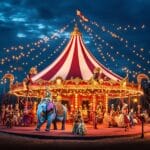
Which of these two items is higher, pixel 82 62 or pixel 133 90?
pixel 82 62

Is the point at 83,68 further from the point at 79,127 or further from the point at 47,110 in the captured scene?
the point at 79,127

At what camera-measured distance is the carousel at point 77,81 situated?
22.6m

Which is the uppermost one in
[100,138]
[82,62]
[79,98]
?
[82,62]

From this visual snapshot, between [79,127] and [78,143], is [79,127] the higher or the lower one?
the higher one

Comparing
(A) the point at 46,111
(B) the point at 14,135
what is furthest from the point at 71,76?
(B) the point at 14,135

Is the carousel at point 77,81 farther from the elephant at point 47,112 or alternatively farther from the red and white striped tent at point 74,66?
the elephant at point 47,112

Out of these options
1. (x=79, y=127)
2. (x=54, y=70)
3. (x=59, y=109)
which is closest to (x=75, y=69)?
(x=54, y=70)

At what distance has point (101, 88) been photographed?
22734 millimetres

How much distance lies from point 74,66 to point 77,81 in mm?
2194

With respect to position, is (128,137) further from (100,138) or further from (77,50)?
(77,50)

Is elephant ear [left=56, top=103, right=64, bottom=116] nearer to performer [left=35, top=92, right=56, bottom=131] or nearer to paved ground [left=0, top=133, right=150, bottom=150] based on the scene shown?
performer [left=35, top=92, right=56, bottom=131]

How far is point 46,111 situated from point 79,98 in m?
7.50

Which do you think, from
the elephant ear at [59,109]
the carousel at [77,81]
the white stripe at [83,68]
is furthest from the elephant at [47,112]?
the white stripe at [83,68]

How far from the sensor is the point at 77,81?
22.5 m
